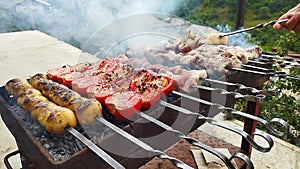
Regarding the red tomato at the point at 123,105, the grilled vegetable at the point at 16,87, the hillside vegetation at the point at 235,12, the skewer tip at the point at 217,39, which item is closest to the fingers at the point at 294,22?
the skewer tip at the point at 217,39

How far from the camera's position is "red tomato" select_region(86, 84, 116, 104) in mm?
1612

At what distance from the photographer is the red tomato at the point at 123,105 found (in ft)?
A: 4.77

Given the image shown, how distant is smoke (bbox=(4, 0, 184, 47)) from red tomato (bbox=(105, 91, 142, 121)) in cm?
266

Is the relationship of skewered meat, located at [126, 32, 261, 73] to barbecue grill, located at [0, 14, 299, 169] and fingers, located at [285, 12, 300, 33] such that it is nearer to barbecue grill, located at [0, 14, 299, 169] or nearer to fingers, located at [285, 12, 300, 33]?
barbecue grill, located at [0, 14, 299, 169]

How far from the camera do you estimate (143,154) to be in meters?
1.53

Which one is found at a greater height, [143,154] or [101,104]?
[101,104]

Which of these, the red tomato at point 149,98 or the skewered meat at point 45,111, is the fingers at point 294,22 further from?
the skewered meat at point 45,111

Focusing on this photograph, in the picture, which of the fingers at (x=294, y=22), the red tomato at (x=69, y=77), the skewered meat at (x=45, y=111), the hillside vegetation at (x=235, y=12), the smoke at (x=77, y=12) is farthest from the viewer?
the hillside vegetation at (x=235, y=12)

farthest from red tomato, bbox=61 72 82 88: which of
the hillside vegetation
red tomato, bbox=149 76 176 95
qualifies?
the hillside vegetation

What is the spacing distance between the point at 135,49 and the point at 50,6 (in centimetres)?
401

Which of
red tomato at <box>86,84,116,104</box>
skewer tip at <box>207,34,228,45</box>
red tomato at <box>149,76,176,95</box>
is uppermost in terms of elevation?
skewer tip at <box>207,34,228,45</box>

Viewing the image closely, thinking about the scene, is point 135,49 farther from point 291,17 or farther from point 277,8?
point 277,8

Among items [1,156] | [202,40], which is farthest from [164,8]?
[1,156]

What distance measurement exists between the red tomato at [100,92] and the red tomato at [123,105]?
0.05 m
